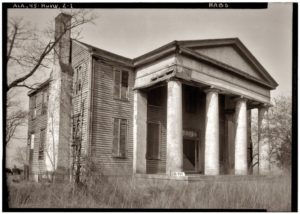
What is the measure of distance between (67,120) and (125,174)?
155 inches

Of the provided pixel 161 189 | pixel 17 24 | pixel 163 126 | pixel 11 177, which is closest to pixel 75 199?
pixel 11 177

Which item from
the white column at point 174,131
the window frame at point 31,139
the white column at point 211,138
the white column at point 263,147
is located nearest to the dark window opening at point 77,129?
the white column at point 174,131

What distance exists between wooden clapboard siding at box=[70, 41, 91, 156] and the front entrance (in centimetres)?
688

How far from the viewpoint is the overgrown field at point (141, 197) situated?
10.8 m

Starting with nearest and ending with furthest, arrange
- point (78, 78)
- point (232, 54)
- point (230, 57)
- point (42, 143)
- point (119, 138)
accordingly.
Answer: point (119, 138) → point (78, 78) → point (230, 57) → point (232, 54) → point (42, 143)

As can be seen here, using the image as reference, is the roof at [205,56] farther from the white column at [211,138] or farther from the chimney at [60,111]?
the chimney at [60,111]

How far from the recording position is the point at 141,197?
11242 mm

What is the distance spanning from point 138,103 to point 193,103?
4714 millimetres

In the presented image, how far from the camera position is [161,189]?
12.6 meters

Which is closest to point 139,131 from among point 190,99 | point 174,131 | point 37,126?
point 174,131

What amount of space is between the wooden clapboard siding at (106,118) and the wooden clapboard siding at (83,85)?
363 millimetres

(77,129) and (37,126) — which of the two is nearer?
(77,129)

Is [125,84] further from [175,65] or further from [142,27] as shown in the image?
[142,27]

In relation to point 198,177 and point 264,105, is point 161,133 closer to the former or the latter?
point 198,177
